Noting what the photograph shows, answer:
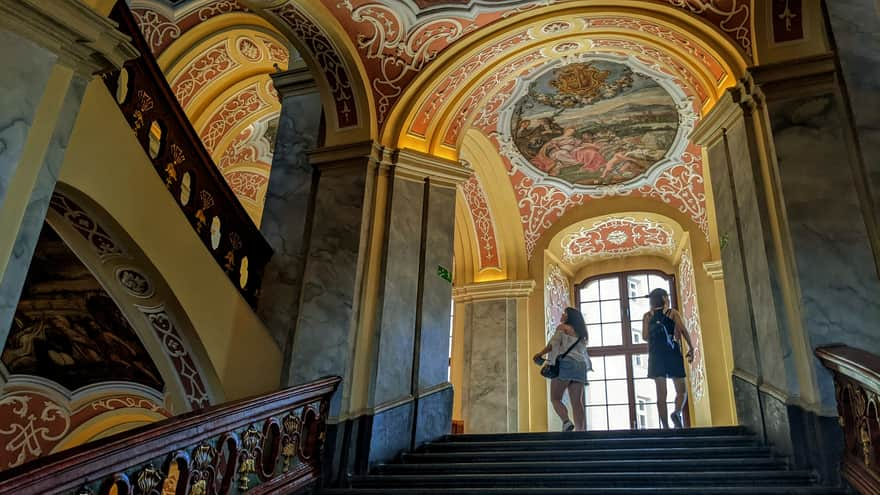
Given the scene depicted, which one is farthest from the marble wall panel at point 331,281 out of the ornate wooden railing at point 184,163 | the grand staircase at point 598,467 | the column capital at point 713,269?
the column capital at point 713,269

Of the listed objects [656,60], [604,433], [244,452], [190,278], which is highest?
[656,60]

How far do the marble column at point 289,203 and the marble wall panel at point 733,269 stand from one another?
11.7ft

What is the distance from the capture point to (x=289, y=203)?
6.73 meters

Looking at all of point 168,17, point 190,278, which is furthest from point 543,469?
point 168,17

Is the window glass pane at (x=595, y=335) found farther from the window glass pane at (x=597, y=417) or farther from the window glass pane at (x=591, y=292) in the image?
the window glass pane at (x=597, y=417)

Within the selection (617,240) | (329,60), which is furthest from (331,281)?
(617,240)

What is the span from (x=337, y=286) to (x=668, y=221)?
6784 mm

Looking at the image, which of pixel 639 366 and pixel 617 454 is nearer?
pixel 617 454

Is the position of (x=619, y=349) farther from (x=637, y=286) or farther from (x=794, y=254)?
(x=794, y=254)

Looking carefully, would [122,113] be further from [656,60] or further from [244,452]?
[656,60]

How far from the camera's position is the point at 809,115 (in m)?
4.92

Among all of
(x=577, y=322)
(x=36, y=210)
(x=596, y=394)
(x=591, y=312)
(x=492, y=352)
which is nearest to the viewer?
(x=36, y=210)

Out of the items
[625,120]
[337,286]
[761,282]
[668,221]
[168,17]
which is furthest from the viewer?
[668,221]

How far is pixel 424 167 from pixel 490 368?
461cm
